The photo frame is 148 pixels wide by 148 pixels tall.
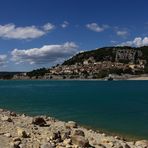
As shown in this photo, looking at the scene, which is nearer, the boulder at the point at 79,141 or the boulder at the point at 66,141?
the boulder at the point at 66,141

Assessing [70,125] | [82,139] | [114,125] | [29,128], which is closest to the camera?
[82,139]

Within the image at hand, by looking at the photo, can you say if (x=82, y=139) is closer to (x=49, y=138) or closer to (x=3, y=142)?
(x=49, y=138)

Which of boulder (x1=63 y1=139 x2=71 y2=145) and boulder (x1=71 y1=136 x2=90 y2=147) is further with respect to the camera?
boulder (x1=71 y1=136 x2=90 y2=147)

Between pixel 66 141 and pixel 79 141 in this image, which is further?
pixel 79 141

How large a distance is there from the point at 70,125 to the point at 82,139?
8.27m

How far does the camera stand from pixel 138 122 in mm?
42094

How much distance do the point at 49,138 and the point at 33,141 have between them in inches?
41.6

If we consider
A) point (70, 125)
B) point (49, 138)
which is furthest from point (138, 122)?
point (49, 138)

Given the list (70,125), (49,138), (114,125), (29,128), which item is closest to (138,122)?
(114,125)

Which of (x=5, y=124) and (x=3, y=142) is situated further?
(x=5, y=124)

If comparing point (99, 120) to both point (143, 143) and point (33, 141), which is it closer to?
point (143, 143)

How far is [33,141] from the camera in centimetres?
1886

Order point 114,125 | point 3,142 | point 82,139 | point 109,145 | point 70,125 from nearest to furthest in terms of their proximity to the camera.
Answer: point 3,142
point 82,139
point 109,145
point 70,125
point 114,125

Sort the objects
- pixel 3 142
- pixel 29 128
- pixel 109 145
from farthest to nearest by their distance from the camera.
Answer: pixel 29 128, pixel 109 145, pixel 3 142
